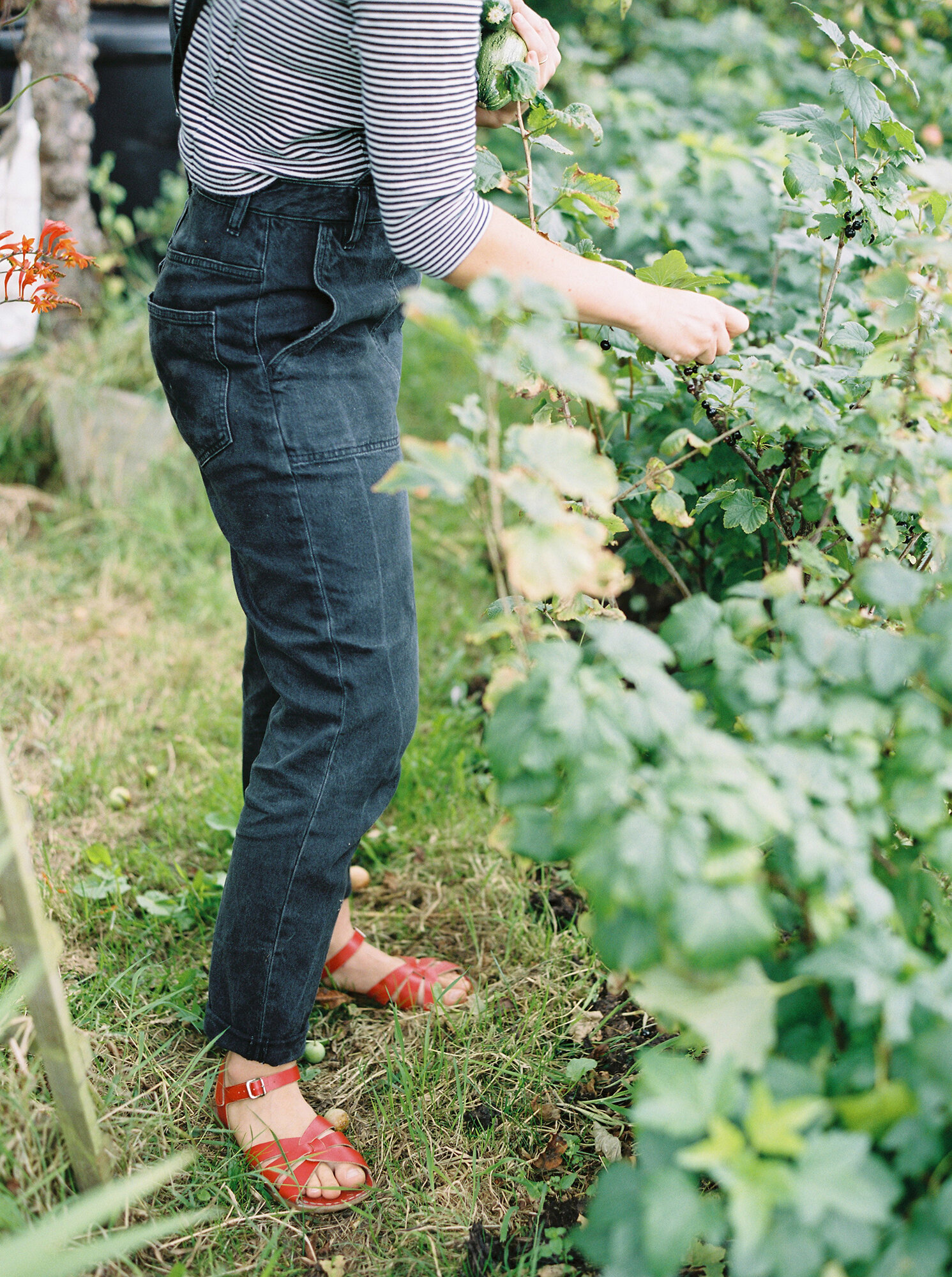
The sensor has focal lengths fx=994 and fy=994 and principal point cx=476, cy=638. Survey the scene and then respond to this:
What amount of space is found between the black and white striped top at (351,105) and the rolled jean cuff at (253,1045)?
102 centimetres

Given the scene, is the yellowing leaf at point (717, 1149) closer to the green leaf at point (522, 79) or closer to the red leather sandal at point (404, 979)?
the red leather sandal at point (404, 979)

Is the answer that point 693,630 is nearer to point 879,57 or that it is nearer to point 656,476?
point 656,476

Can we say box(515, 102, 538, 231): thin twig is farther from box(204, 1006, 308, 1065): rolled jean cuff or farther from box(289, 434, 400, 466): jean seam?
box(204, 1006, 308, 1065): rolled jean cuff

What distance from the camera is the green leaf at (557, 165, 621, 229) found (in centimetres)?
139

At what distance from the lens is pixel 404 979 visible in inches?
64.7

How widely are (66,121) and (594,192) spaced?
100 inches

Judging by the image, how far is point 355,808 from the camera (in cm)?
132

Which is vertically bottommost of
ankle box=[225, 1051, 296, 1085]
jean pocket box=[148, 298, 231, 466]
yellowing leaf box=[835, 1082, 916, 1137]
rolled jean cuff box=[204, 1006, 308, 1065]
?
ankle box=[225, 1051, 296, 1085]

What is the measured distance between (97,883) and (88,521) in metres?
1.55

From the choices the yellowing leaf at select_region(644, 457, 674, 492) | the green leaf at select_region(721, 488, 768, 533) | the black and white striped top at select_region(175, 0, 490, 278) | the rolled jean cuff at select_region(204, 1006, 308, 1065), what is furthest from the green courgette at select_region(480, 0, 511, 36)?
the rolled jean cuff at select_region(204, 1006, 308, 1065)

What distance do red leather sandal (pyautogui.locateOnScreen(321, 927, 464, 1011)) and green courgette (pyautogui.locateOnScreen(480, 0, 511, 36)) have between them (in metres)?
1.36

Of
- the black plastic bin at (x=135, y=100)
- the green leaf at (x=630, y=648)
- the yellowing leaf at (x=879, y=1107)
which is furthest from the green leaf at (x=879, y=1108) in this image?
the black plastic bin at (x=135, y=100)

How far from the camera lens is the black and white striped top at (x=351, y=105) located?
968 millimetres

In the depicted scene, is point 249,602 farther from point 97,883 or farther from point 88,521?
point 88,521
